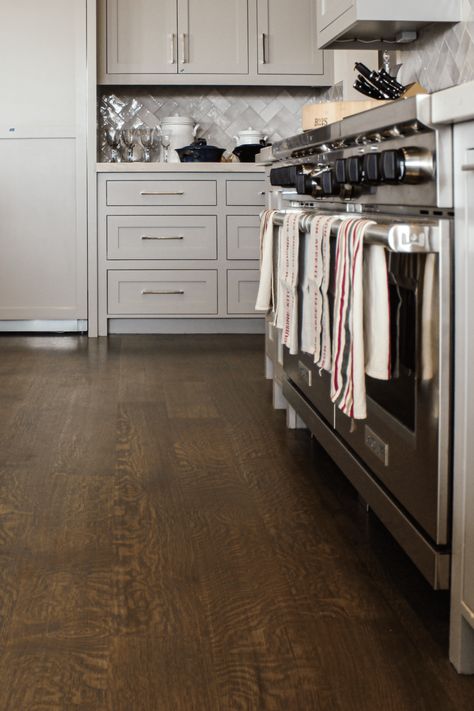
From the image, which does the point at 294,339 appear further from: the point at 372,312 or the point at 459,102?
the point at 459,102

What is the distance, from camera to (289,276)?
2385 millimetres

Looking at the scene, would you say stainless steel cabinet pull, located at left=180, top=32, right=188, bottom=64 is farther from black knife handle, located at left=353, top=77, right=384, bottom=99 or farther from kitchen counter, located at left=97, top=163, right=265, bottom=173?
black knife handle, located at left=353, top=77, right=384, bottom=99

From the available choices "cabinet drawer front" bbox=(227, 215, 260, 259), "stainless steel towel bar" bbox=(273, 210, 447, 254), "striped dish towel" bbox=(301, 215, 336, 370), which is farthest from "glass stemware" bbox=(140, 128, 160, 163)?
"stainless steel towel bar" bbox=(273, 210, 447, 254)

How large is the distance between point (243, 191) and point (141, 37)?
1069 mm

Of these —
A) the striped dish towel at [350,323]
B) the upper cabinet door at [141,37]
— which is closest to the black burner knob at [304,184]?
the striped dish towel at [350,323]

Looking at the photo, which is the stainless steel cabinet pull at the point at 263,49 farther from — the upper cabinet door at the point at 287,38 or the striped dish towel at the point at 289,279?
the striped dish towel at the point at 289,279

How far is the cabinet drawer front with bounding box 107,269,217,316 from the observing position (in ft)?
17.2

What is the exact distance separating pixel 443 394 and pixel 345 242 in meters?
0.43

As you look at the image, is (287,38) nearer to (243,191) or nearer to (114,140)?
(243,191)

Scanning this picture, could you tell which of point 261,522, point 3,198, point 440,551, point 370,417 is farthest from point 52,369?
point 440,551

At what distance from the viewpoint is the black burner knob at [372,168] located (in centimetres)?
160

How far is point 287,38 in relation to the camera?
5469 millimetres

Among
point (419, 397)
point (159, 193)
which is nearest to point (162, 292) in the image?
point (159, 193)

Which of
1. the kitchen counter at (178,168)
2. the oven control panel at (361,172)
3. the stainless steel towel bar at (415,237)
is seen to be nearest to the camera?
the stainless steel towel bar at (415,237)
